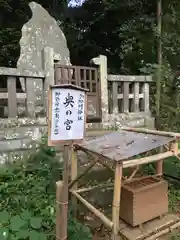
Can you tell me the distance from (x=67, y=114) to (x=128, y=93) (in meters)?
3.05

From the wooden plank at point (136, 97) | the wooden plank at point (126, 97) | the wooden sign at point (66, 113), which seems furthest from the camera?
the wooden plank at point (136, 97)

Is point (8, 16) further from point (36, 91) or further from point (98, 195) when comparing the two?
point (98, 195)

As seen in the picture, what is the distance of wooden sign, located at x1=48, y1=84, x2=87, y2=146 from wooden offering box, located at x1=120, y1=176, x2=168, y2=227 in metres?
0.86

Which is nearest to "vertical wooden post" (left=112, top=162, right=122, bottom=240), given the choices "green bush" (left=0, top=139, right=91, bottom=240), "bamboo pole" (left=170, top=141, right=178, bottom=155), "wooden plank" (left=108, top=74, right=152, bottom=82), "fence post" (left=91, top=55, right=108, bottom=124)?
"green bush" (left=0, top=139, right=91, bottom=240)

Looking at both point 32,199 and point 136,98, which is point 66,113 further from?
point 136,98

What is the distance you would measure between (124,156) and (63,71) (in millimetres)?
2557

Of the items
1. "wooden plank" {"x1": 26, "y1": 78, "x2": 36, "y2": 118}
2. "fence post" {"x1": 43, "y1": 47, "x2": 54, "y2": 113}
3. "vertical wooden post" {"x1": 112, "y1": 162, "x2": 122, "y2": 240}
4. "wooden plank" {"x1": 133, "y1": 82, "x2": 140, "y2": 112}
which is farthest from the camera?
"wooden plank" {"x1": 133, "y1": 82, "x2": 140, "y2": 112}

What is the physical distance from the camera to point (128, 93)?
16.2ft

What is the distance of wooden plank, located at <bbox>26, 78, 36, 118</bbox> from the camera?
385cm

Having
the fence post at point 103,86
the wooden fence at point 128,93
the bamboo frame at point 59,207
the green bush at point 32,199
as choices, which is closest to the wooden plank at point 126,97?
the wooden fence at point 128,93

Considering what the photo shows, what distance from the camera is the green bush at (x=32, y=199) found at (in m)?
2.44

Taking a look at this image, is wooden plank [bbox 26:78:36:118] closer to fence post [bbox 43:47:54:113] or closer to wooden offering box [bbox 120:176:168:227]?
fence post [bbox 43:47:54:113]

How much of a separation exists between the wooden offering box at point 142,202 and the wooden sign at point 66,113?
33.9 inches

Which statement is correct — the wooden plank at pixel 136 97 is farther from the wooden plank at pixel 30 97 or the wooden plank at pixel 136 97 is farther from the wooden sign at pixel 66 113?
the wooden sign at pixel 66 113
